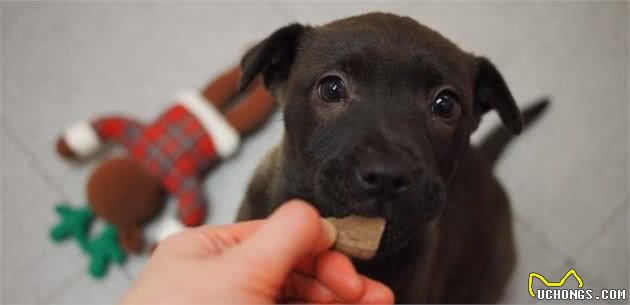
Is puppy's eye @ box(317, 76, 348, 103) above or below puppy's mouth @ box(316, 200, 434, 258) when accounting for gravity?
above

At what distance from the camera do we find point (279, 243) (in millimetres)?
1019

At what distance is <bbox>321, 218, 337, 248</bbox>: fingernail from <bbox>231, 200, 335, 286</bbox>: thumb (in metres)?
0.12

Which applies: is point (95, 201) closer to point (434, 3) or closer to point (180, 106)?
point (180, 106)

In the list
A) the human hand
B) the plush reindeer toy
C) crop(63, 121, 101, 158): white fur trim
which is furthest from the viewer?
crop(63, 121, 101, 158): white fur trim

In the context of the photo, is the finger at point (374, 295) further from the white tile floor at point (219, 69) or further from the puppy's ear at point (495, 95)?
the white tile floor at point (219, 69)

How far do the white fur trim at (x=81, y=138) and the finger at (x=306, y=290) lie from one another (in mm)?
1506

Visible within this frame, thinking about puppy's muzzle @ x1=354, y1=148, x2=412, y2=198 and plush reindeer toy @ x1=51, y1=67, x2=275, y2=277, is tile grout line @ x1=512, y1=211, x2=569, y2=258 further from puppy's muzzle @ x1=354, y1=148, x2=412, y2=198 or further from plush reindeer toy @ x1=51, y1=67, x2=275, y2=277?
puppy's muzzle @ x1=354, y1=148, x2=412, y2=198

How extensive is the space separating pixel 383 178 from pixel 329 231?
0.18m

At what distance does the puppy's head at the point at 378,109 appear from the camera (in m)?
1.20

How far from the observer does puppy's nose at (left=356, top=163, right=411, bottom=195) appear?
1.14m

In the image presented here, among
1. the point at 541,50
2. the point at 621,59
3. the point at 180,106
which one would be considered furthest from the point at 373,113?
the point at 621,59

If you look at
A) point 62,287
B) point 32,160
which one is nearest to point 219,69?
point 32,160

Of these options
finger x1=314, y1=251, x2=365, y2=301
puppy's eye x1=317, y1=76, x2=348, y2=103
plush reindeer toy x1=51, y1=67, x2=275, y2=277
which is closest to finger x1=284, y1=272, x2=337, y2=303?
finger x1=314, y1=251, x2=365, y2=301

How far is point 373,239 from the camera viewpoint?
1308mm
